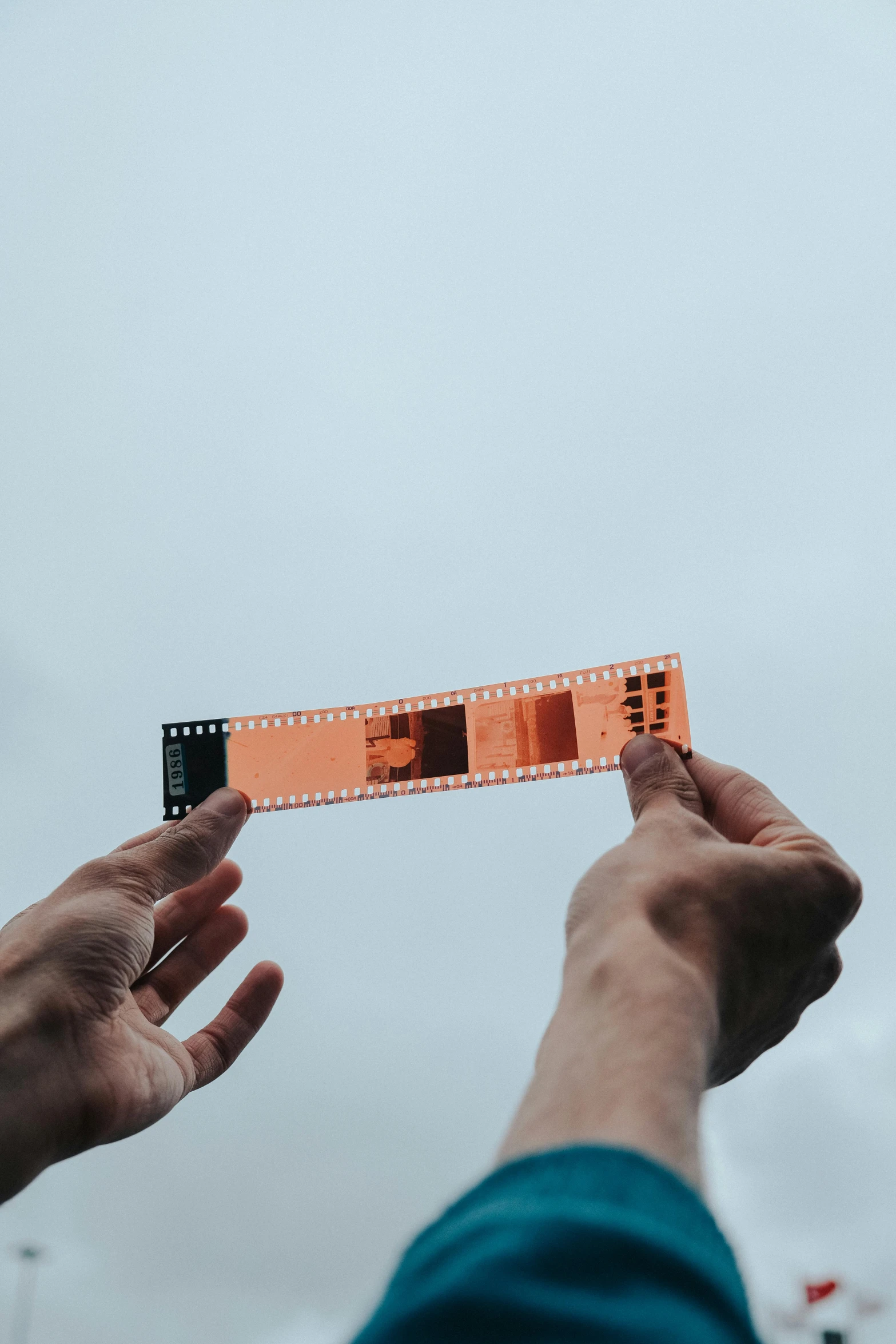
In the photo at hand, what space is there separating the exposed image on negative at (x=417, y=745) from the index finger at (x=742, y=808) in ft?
2.48

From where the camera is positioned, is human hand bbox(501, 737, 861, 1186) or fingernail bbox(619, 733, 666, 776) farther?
fingernail bbox(619, 733, 666, 776)

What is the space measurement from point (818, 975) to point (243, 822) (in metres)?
1.69

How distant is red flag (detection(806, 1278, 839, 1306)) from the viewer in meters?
12.7

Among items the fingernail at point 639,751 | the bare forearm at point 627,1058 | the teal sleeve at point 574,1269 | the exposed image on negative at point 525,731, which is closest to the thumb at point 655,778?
the fingernail at point 639,751

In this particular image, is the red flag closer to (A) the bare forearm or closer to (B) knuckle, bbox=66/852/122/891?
(B) knuckle, bbox=66/852/122/891

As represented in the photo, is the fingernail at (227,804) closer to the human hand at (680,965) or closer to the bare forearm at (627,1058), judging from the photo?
the human hand at (680,965)

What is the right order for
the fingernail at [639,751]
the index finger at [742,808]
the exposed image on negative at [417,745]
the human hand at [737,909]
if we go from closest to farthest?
the human hand at [737,909] → the index finger at [742,808] → the fingernail at [639,751] → the exposed image on negative at [417,745]

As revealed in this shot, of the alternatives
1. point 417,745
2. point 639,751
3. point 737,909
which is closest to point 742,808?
point 639,751

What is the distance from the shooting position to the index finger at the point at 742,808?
1931mm

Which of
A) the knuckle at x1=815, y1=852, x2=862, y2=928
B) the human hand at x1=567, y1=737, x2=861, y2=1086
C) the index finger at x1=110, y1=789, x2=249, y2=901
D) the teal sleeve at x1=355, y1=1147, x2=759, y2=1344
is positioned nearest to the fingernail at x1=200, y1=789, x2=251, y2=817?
the index finger at x1=110, y1=789, x2=249, y2=901

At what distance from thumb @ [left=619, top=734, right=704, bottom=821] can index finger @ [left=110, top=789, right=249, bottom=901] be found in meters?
1.18

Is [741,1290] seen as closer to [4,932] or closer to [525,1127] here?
[525,1127]

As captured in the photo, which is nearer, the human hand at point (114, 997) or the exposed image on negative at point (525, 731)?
the human hand at point (114, 997)

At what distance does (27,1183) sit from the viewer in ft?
6.56
